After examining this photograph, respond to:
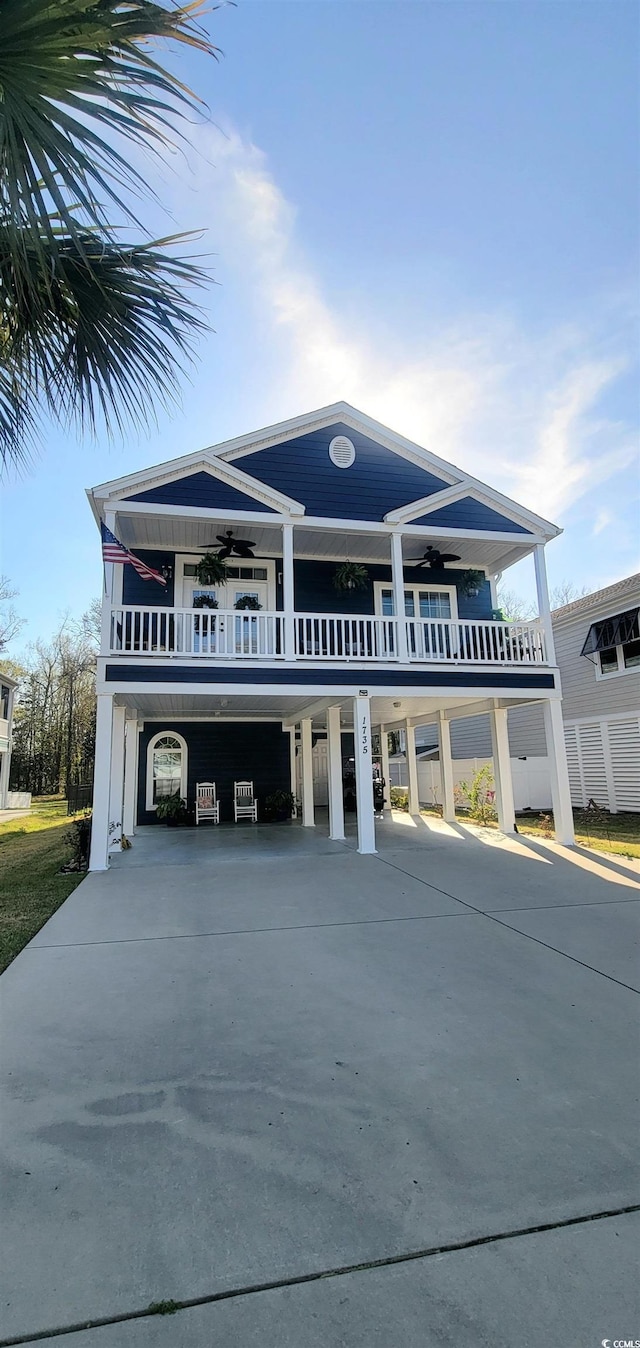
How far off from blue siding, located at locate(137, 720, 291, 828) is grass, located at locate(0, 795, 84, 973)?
8.13 feet

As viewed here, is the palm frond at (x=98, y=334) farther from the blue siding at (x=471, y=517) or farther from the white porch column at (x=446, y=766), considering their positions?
the white porch column at (x=446, y=766)

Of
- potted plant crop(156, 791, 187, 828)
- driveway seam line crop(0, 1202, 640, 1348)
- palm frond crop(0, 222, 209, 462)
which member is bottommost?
driveway seam line crop(0, 1202, 640, 1348)

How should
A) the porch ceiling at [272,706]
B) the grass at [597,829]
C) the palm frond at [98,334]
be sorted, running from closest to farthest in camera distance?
the palm frond at [98,334]
the grass at [597,829]
the porch ceiling at [272,706]

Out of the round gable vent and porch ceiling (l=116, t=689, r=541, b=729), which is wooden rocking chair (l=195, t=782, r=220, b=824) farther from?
the round gable vent

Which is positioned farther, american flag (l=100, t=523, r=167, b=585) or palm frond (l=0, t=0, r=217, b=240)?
american flag (l=100, t=523, r=167, b=585)

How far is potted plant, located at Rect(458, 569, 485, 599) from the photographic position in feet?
40.5

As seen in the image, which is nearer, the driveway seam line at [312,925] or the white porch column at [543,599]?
the driveway seam line at [312,925]

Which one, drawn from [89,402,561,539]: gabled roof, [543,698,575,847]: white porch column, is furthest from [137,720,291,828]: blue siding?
[543,698,575,847]: white porch column

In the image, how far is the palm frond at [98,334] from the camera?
3809 mm

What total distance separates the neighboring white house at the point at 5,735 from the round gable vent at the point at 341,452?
1748 cm

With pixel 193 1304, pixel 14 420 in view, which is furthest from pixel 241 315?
pixel 193 1304

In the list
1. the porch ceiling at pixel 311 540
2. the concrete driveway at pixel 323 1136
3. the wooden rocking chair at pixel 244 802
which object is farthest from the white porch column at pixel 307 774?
the concrete driveway at pixel 323 1136

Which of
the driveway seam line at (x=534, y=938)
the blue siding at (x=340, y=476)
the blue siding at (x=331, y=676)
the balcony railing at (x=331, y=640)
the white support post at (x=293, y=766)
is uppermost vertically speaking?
the blue siding at (x=340, y=476)

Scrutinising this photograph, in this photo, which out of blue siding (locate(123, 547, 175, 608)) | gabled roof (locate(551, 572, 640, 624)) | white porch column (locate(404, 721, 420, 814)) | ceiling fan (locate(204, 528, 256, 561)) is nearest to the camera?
ceiling fan (locate(204, 528, 256, 561))
